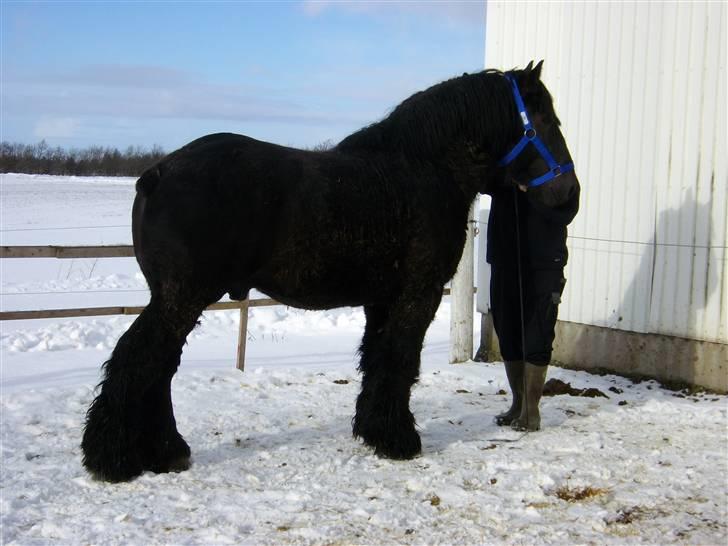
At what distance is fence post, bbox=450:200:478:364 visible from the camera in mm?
7922

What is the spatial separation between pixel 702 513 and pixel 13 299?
11350mm

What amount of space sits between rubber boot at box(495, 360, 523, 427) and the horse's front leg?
1.09m

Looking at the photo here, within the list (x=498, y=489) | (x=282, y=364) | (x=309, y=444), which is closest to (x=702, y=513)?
(x=498, y=489)

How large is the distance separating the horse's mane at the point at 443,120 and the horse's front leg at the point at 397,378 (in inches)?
37.0

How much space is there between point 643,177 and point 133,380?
5178 millimetres

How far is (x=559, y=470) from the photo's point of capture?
4320 millimetres

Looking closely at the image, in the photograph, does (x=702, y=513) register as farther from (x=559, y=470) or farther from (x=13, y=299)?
(x=13, y=299)

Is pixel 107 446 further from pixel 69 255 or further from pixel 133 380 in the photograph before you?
pixel 69 255

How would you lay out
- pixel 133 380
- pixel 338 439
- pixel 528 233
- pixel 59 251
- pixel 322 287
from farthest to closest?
pixel 59 251 < pixel 528 233 < pixel 338 439 < pixel 322 287 < pixel 133 380

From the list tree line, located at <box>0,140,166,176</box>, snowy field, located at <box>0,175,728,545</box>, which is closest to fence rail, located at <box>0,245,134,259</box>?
snowy field, located at <box>0,175,728,545</box>

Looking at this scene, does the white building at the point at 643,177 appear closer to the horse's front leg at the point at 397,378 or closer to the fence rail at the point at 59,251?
the horse's front leg at the point at 397,378

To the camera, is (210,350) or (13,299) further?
(13,299)

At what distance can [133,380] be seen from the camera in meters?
3.98

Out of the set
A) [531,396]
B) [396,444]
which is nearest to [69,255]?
[396,444]
